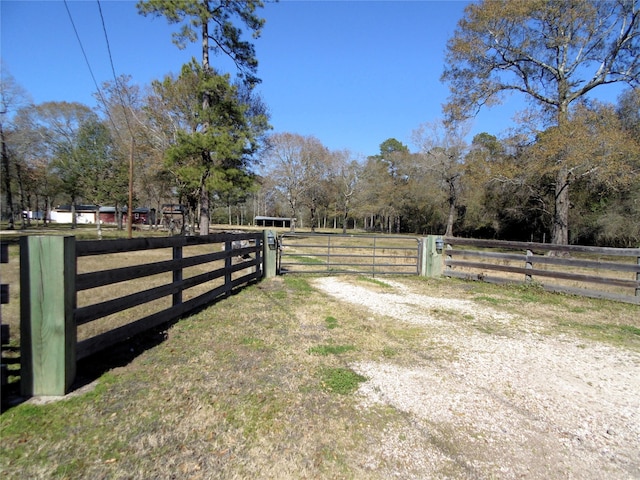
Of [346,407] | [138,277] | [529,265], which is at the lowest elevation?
[346,407]

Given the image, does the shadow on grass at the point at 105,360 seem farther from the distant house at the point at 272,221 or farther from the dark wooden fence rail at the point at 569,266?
the distant house at the point at 272,221

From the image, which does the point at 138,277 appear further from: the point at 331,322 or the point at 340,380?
the point at 331,322

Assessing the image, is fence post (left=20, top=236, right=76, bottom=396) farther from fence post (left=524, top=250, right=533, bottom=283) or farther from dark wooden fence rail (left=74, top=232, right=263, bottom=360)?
fence post (left=524, top=250, right=533, bottom=283)

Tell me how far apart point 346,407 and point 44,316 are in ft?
8.13

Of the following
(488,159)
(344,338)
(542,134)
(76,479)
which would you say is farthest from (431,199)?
(76,479)

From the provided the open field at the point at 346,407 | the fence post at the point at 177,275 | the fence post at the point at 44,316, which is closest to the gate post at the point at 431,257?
the open field at the point at 346,407

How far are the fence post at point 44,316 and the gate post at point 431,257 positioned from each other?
9.06m

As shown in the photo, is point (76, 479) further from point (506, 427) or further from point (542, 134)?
point (542, 134)

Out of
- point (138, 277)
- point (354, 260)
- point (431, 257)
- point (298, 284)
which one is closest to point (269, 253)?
point (298, 284)

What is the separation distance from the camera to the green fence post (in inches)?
357

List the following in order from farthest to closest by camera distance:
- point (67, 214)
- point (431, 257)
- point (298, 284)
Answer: point (67, 214) → point (431, 257) → point (298, 284)

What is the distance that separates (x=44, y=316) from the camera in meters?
2.79

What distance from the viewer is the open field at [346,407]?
220 cm

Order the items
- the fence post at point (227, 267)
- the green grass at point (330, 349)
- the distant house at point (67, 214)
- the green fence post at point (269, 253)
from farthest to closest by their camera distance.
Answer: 1. the distant house at point (67, 214)
2. the green fence post at point (269, 253)
3. the fence post at point (227, 267)
4. the green grass at point (330, 349)
